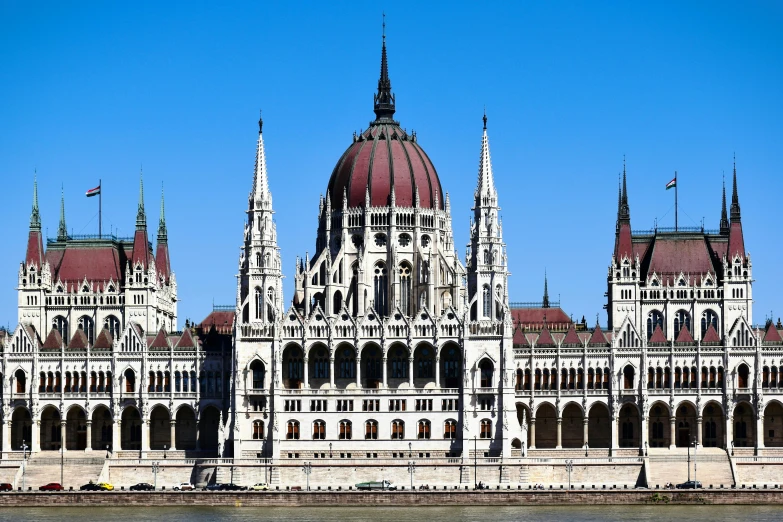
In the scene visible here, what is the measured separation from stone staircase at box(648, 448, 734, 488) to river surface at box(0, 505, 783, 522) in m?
11.2

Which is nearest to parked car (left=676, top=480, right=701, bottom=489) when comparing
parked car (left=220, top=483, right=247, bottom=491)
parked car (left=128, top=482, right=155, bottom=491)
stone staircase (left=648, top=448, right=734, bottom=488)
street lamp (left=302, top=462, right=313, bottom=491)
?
stone staircase (left=648, top=448, right=734, bottom=488)

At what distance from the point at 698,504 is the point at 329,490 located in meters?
29.5

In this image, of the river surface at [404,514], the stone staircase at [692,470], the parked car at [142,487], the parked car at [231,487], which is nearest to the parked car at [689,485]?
the stone staircase at [692,470]

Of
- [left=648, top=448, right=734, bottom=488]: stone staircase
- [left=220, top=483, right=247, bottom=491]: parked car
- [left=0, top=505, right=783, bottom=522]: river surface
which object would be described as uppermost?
[left=648, top=448, right=734, bottom=488]: stone staircase

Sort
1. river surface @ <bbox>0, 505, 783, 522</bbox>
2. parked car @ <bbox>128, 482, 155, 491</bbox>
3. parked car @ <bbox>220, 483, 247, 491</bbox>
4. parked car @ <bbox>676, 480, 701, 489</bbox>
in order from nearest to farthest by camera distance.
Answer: river surface @ <bbox>0, 505, 783, 522</bbox>, parked car @ <bbox>676, 480, 701, 489</bbox>, parked car @ <bbox>220, 483, 247, 491</bbox>, parked car @ <bbox>128, 482, 155, 491</bbox>

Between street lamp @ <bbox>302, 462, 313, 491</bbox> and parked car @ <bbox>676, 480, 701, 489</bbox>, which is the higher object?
street lamp @ <bbox>302, 462, 313, 491</bbox>

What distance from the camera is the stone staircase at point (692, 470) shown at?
194m

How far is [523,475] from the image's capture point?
7662 inches

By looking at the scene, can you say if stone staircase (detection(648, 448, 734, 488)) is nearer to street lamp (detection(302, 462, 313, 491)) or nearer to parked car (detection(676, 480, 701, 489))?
parked car (detection(676, 480, 701, 489))

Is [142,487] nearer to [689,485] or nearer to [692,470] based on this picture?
[689,485]

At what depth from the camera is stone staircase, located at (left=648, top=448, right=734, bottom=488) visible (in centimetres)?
19425

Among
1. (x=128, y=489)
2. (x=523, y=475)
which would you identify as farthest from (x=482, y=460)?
(x=128, y=489)

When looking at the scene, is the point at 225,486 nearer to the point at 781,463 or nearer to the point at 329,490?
the point at 329,490

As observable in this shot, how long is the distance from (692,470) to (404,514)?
29.2 m
